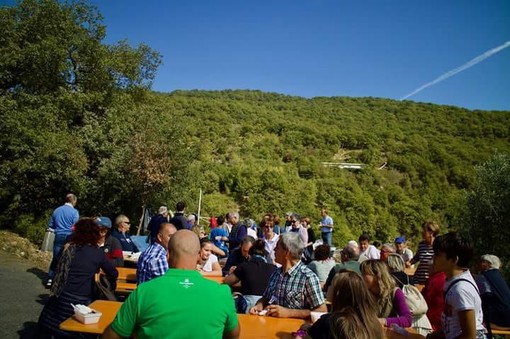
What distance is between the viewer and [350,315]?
2.23 meters

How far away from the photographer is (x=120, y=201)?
49.4ft

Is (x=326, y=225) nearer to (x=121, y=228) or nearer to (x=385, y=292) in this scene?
(x=121, y=228)

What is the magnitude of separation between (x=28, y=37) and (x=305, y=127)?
2466cm

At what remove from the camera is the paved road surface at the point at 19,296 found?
5556 mm

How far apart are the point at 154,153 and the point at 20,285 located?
6.75 m

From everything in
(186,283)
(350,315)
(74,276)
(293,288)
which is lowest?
(74,276)

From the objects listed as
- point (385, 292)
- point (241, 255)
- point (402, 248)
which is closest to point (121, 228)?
point (241, 255)

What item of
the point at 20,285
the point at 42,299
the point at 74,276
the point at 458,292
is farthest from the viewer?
the point at 20,285

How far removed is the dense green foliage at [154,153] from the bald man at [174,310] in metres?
11.8

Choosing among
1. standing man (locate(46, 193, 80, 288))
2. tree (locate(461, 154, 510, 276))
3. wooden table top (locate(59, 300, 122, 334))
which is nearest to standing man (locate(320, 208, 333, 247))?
tree (locate(461, 154, 510, 276))

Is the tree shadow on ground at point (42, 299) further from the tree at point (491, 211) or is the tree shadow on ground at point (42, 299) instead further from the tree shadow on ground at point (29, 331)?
the tree at point (491, 211)

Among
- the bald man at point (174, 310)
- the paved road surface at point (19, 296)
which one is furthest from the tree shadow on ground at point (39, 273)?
the bald man at point (174, 310)

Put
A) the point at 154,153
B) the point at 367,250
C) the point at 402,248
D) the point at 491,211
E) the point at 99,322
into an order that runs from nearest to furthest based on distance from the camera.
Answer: the point at 99,322, the point at 367,250, the point at 402,248, the point at 154,153, the point at 491,211

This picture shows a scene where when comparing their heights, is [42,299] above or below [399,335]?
below
